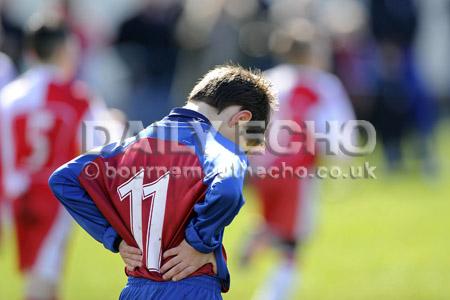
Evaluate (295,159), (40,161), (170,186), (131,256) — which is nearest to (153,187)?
(170,186)

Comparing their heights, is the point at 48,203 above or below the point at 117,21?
below

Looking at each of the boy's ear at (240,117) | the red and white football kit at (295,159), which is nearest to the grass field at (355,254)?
the red and white football kit at (295,159)

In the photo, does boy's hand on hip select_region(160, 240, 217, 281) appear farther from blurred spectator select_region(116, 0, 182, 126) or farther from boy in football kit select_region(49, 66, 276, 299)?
blurred spectator select_region(116, 0, 182, 126)

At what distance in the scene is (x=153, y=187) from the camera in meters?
4.36

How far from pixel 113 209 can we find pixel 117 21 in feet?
49.6

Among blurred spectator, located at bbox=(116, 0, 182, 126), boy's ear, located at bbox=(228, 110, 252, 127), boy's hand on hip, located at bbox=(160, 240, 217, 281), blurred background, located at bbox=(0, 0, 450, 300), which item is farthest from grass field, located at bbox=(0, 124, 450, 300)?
boy's ear, located at bbox=(228, 110, 252, 127)

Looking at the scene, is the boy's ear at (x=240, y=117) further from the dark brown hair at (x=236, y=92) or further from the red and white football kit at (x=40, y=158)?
the red and white football kit at (x=40, y=158)

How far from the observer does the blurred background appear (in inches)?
455

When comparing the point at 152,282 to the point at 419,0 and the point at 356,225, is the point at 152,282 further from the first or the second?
the point at 419,0

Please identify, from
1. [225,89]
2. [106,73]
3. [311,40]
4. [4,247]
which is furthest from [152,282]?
Result: [106,73]

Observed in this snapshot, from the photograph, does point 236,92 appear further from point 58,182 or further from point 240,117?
point 58,182

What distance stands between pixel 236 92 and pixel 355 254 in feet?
20.8

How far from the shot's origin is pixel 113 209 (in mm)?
4414

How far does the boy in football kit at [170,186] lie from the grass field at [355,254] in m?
4.09
